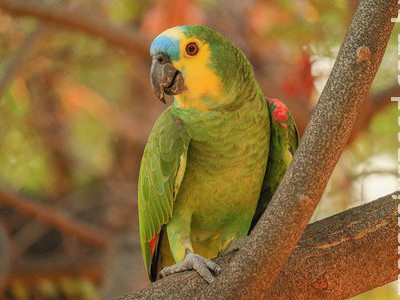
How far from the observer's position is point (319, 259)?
122 centimetres

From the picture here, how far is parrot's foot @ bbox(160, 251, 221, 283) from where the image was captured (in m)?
1.23

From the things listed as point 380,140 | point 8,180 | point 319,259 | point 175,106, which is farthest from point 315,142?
point 8,180

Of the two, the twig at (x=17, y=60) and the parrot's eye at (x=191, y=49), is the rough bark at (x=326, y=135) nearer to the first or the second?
the parrot's eye at (x=191, y=49)

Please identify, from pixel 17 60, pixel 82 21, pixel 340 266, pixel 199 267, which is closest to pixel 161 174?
pixel 199 267

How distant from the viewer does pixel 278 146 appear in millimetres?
1625

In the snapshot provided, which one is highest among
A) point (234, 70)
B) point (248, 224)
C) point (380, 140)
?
point (380, 140)

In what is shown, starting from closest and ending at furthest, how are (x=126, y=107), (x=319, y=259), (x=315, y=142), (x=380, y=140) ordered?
(x=315, y=142) < (x=319, y=259) < (x=380, y=140) < (x=126, y=107)

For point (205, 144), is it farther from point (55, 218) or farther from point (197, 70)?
point (55, 218)

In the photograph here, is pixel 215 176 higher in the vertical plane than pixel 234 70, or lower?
lower

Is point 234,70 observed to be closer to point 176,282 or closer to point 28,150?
point 176,282

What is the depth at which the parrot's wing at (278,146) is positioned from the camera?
1602 millimetres

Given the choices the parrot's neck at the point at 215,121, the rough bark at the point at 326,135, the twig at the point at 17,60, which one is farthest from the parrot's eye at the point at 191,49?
the twig at the point at 17,60

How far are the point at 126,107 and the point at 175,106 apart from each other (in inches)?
84.1

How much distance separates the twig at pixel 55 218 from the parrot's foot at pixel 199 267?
1.61m
